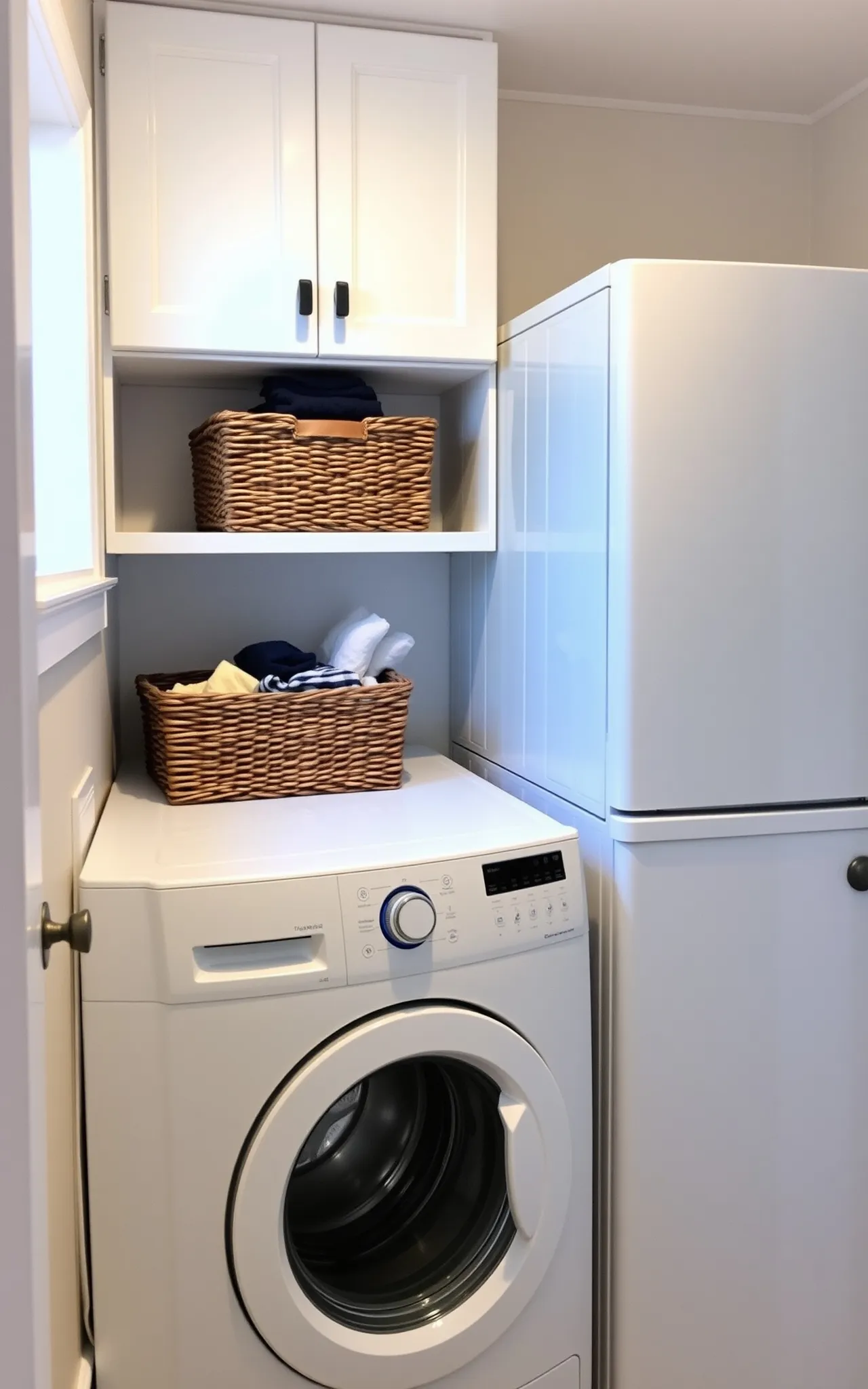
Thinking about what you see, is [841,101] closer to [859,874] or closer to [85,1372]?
[859,874]

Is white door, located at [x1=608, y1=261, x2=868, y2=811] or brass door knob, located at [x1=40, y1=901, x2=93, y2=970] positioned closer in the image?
brass door knob, located at [x1=40, y1=901, x2=93, y2=970]

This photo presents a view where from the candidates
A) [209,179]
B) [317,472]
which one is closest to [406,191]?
[209,179]

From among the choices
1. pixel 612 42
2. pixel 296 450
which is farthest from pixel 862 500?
pixel 612 42

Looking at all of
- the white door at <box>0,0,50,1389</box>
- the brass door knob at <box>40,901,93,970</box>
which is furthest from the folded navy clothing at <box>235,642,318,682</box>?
the white door at <box>0,0,50,1389</box>

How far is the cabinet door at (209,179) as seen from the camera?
1.75m

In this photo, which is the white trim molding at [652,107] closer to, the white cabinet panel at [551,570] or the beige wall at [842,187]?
the beige wall at [842,187]

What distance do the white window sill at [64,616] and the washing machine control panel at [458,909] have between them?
0.45m

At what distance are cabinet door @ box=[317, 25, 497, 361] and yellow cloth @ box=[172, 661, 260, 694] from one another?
55 cm

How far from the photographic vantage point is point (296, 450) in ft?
6.10

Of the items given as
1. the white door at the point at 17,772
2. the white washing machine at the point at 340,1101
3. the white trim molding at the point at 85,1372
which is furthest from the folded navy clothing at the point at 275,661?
the white door at the point at 17,772

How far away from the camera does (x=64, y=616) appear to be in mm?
1216

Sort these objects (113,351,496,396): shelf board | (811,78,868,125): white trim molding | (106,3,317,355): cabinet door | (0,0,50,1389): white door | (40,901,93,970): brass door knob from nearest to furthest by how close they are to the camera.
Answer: (0,0,50,1389): white door < (40,901,93,970): brass door knob < (106,3,317,355): cabinet door < (113,351,496,396): shelf board < (811,78,868,125): white trim molding

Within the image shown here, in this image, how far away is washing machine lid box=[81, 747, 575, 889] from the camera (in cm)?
143

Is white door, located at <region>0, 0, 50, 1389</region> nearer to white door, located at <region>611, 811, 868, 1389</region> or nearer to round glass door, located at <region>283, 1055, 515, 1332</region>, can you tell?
round glass door, located at <region>283, 1055, 515, 1332</region>
